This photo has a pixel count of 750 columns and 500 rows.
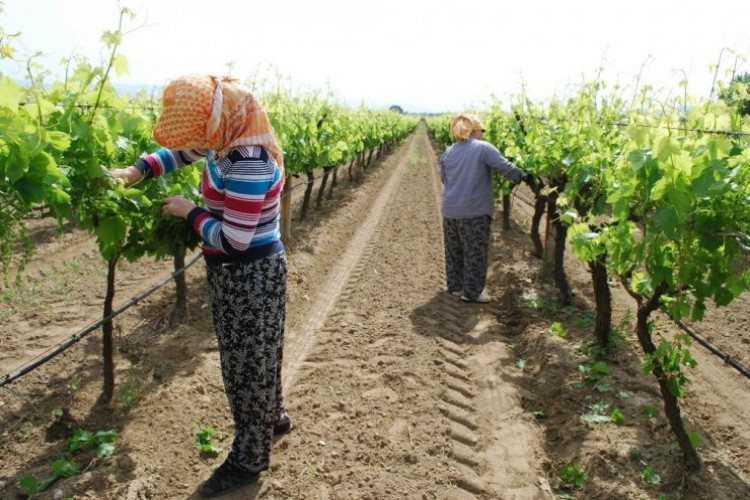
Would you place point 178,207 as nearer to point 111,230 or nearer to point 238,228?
point 238,228

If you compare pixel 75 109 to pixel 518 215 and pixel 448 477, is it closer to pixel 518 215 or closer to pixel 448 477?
pixel 448 477

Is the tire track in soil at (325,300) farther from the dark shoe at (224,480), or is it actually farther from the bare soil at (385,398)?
the dark shoe at (224,480)

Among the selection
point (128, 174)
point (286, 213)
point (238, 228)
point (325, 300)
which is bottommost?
point (325, 300)

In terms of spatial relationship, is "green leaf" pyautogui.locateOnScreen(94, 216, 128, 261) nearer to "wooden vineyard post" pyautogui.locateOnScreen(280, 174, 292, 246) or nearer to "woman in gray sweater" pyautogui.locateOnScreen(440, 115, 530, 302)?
"woman in gray sweater" pyautogui.locateOnScreen(440, 115, 530, 302)

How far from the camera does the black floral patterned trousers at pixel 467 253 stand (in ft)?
20.1

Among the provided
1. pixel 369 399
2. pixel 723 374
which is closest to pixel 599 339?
pixel 723 374

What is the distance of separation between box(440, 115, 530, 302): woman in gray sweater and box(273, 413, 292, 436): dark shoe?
3115 millimetres

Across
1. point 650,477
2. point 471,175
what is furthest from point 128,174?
point 471,175

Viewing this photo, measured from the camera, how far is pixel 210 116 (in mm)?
2492

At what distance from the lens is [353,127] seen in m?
14.0

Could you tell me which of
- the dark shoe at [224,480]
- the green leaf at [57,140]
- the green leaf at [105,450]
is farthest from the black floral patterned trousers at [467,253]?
the green leaf at [57,140]

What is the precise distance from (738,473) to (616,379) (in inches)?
44.1

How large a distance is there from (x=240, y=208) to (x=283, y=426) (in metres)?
1.75

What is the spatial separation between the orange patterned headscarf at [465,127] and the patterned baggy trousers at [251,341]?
347 cm
